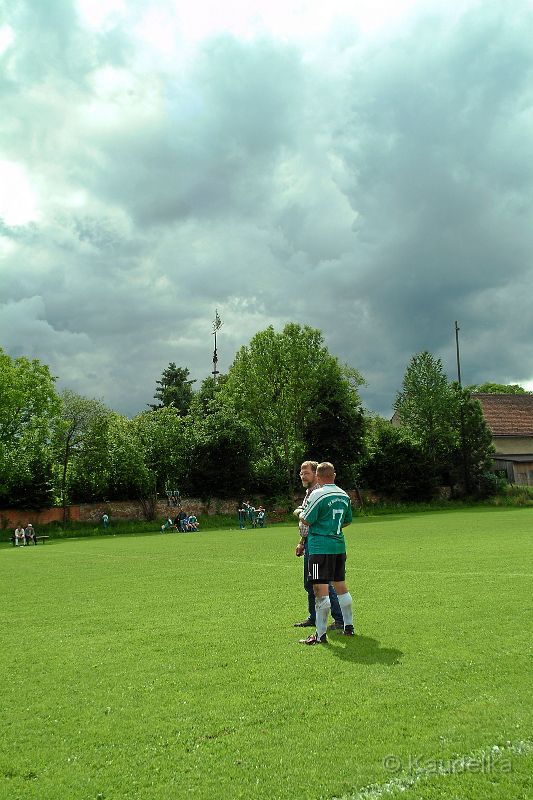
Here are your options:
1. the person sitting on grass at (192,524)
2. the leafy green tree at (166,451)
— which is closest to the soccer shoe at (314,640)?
the person sitting on grass at (192,524)

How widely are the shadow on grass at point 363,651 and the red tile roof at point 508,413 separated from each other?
6144cm

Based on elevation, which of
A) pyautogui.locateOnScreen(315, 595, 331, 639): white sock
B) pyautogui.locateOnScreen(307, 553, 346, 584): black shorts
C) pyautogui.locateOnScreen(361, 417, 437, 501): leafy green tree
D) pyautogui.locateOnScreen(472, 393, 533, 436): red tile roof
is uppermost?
pyautogui.locateOnScreen(472, 393, 533, 436): red tile roof

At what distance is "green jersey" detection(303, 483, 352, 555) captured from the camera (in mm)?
7391

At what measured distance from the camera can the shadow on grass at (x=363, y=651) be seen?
20.2ft

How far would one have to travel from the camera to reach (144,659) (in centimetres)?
655

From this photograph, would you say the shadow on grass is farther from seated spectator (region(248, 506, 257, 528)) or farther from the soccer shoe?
seated spectator (region(248, 506, 257, 528))

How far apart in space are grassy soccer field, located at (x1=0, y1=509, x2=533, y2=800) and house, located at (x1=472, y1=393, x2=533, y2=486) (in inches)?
2051

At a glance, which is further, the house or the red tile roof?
the red tile roof

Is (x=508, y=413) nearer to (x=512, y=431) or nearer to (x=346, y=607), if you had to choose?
(x=512, y=431)

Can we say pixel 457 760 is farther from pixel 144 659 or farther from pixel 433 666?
pixel 144 659

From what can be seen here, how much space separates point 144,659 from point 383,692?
2.55 meters

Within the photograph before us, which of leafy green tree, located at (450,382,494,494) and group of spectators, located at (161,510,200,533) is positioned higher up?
leafy green tree, located at (450,382,494,494)

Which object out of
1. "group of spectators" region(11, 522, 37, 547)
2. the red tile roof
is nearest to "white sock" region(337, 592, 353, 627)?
"group of spectators" region(11, 522, 37, 547)

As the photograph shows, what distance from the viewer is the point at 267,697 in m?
5.20
